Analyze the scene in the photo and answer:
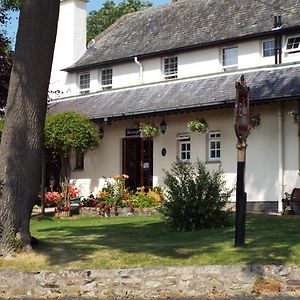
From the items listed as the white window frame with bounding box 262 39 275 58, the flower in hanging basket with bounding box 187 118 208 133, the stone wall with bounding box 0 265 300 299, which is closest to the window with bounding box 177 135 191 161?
the flower in hanging basket with bounding box 187 118 208 133

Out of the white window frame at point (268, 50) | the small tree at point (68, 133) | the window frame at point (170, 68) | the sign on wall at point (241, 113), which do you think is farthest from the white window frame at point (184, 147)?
the sign on wall at point (241, 113)

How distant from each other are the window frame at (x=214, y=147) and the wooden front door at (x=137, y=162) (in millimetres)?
2785

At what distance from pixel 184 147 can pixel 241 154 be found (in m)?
10.7

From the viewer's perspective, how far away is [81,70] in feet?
89.8

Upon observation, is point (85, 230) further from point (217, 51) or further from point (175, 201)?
point (217, 51)

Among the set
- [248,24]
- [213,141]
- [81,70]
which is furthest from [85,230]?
[81,70]

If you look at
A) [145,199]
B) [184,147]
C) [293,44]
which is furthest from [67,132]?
[293,44]

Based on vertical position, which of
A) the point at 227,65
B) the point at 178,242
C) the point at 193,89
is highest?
the point at 227,65

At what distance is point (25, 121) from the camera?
1059 centimetres

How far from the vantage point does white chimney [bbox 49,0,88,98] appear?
2853 centimetres

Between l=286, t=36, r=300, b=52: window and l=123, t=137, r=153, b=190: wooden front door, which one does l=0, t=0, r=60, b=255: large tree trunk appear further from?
l=123, t=137, r=153, b=190: wooden front door

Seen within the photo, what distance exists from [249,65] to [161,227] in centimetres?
899

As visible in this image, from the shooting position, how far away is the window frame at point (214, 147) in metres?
20.6

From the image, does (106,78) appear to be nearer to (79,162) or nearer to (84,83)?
(84,83)
